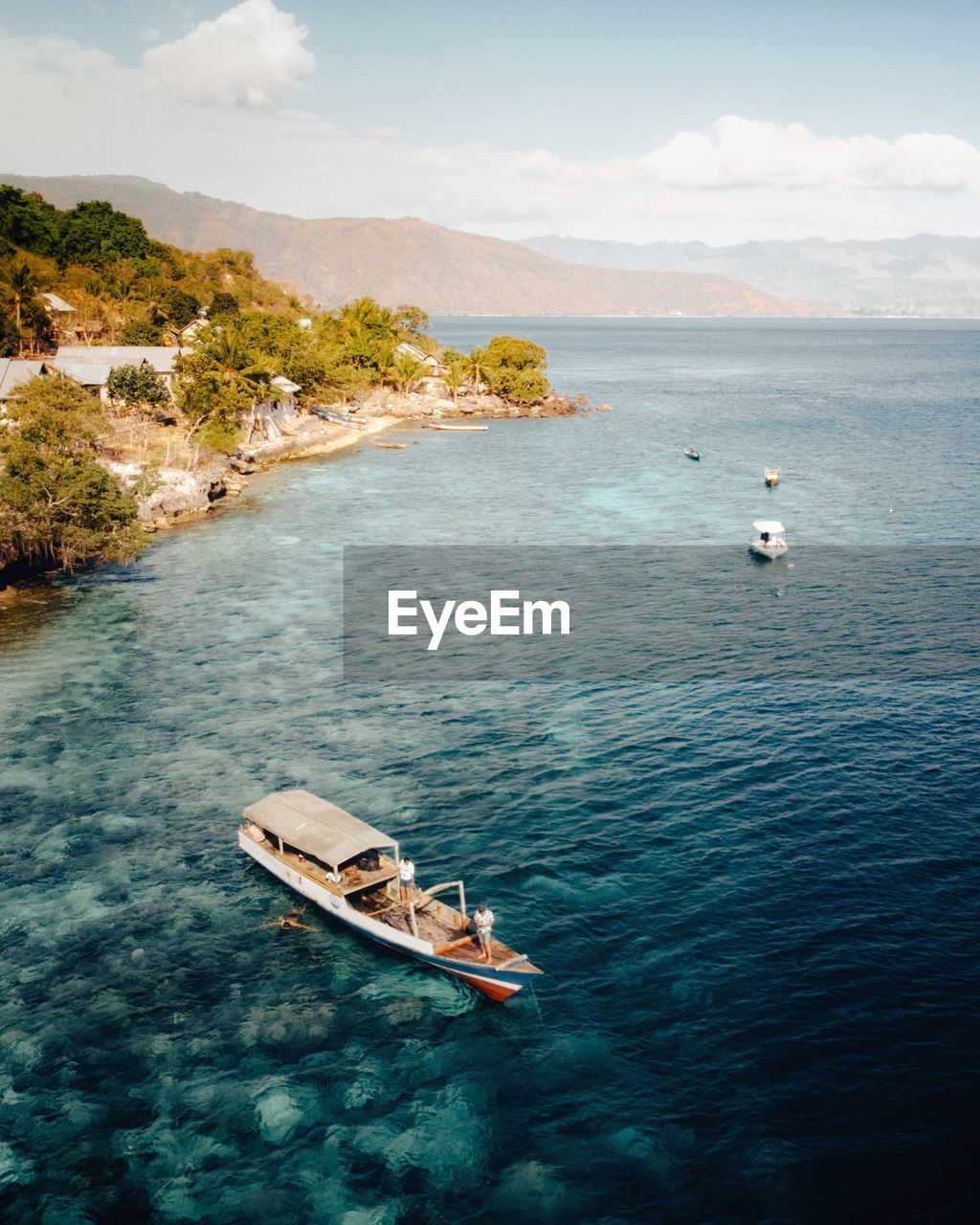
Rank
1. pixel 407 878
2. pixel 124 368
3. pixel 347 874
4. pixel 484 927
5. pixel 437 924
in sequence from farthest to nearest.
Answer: pixel 124 368 → pixel 347 874 → pixel 407 878 → pixel 437 924 → pixel 484 927

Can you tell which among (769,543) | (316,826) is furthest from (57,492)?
(769,543)

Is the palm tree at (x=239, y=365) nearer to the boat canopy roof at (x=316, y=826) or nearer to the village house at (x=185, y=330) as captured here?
the village house at (x=185, y=330)

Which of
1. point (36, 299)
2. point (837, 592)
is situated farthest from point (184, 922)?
point (36, 299)

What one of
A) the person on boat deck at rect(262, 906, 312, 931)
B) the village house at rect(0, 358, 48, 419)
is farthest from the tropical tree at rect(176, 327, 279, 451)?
the person on boat deck at rect(262, 906, 312, 931)

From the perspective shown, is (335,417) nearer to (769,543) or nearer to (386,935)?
(769,543)

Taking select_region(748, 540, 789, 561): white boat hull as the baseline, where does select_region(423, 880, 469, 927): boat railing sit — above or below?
below

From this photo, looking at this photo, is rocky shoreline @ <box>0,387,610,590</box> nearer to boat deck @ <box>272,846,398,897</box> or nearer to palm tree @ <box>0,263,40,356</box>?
palm tree @ <box>0,263,40,356</box>

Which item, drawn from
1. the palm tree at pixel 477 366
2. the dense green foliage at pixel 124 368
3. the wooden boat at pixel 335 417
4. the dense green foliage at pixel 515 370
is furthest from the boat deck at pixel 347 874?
the palm tree at pixel 477 366
